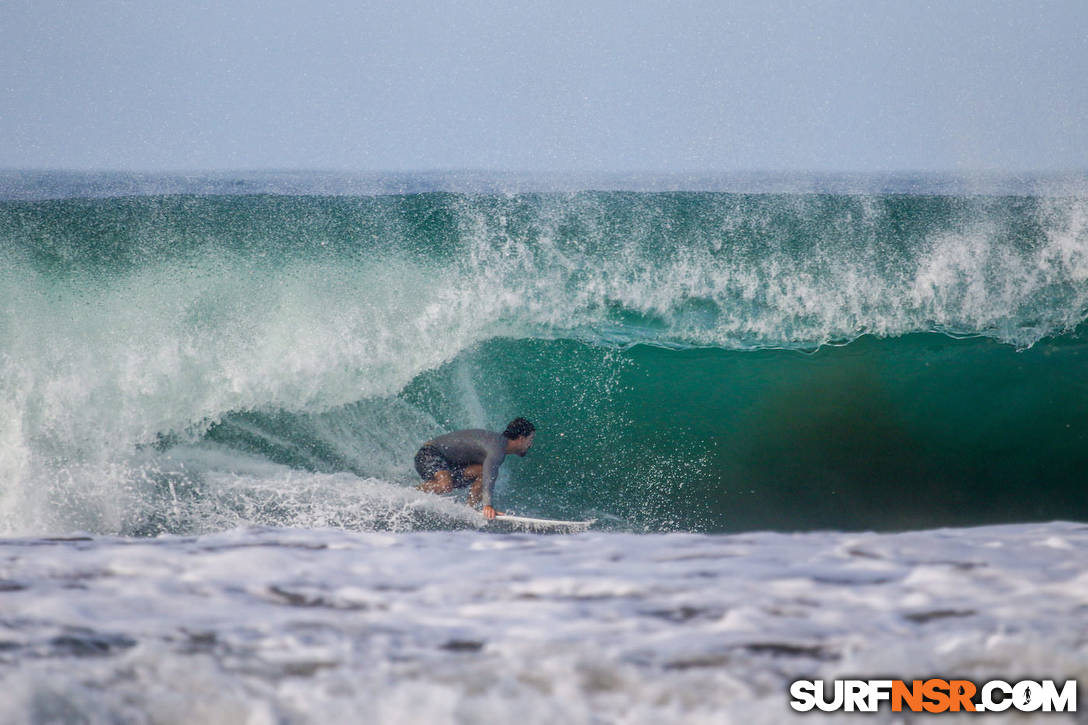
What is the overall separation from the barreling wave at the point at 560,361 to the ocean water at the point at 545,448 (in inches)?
1.3

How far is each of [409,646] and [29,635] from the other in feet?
2.54

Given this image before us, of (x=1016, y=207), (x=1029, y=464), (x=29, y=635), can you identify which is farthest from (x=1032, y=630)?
(x=1016, y=207)

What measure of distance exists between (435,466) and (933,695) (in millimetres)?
4347

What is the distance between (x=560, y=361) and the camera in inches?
281

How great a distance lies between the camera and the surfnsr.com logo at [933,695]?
1352mm

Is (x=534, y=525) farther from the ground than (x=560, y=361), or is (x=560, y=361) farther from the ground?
(x=560, y=361)

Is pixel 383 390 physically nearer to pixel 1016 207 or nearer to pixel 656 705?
pixel 656 705

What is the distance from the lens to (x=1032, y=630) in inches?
60.4

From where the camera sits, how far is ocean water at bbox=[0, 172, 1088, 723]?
4.77 feet

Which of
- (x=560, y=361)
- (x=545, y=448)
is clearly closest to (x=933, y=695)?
(x=545, y=448)

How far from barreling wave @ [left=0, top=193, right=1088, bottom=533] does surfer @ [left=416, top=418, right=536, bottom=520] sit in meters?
0.34

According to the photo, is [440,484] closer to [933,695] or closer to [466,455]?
[466,455]

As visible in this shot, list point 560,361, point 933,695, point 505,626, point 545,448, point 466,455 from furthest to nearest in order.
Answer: point 560,361
point 545,448
point 466,455
point 505,626
point 933,695

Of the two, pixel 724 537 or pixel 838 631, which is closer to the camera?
pixel 838 631
